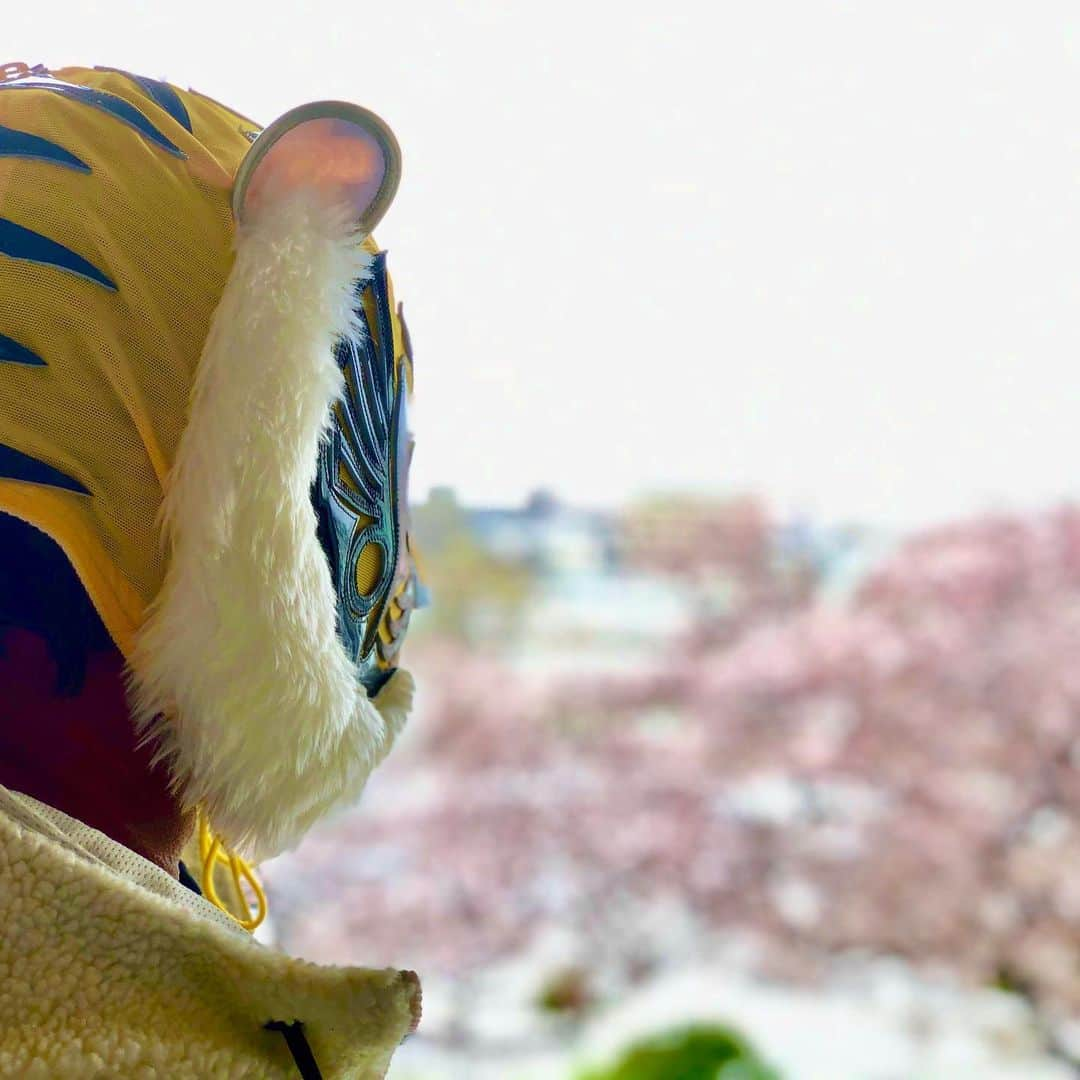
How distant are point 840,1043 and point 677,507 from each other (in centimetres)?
90

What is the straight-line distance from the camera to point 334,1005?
12.3 inches

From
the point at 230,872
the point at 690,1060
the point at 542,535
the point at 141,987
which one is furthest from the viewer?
the point at 542,535

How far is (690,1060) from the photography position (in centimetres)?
182

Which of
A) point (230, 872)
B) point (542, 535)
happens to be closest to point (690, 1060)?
point (542, 535)

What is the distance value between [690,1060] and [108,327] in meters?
1.72

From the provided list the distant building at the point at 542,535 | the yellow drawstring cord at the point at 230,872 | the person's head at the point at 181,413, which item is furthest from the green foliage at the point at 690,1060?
the person's head at the point at 181,413

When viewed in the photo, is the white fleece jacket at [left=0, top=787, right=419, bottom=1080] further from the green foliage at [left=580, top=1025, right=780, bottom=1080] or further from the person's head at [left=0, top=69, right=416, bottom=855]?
the green foliage at [left=580, top=1025, right=780, bottom=1080]

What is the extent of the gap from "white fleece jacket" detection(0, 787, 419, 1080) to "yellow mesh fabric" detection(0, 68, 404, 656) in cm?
8

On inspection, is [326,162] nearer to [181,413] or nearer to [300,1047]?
[181,413]

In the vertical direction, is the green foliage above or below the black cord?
above

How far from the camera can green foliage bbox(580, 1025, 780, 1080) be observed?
5.87 ft

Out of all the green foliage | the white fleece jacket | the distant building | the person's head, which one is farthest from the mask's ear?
the green foliage

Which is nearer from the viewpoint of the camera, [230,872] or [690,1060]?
[230,872]

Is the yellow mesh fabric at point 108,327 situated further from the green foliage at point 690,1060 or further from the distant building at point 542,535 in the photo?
the green foliage at point 690,1060
